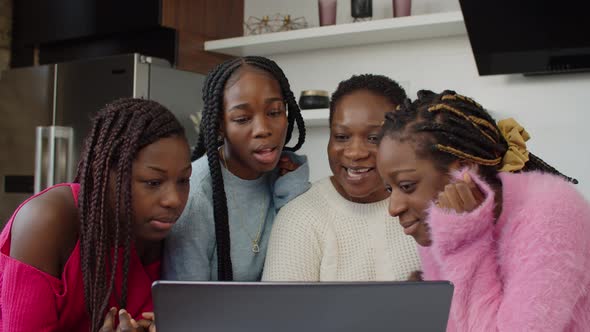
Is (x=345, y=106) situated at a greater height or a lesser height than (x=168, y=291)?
greater

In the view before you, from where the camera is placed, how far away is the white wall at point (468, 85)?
2.62 metres

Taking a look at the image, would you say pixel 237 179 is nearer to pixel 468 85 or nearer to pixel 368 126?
pixel 368 126

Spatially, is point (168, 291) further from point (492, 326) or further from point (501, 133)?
point (501, 133)

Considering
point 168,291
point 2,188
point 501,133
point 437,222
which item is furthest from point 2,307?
point 2,188

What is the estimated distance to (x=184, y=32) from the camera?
3184mm

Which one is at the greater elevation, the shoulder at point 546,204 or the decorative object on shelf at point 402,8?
the decorative object on shelf at point 402,8

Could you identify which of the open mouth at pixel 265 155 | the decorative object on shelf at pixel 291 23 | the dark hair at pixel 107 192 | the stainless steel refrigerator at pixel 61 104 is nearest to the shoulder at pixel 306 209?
the open mouth at pixel 265 155

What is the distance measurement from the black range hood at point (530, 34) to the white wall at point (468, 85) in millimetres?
118

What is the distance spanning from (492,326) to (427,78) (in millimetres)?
2035

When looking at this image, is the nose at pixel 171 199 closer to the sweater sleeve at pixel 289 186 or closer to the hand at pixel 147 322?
the hand at pixel 147 322

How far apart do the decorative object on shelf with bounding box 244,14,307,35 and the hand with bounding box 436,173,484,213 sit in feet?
7.18

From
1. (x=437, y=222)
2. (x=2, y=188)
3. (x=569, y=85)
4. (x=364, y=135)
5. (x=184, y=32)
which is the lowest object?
(x=2, y=188)

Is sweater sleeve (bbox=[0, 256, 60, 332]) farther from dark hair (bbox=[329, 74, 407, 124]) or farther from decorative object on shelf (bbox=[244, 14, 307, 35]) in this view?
decorative object on shelf (bbox=[244, 14, 307, 35])

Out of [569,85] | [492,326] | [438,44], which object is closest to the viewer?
[492,326]
